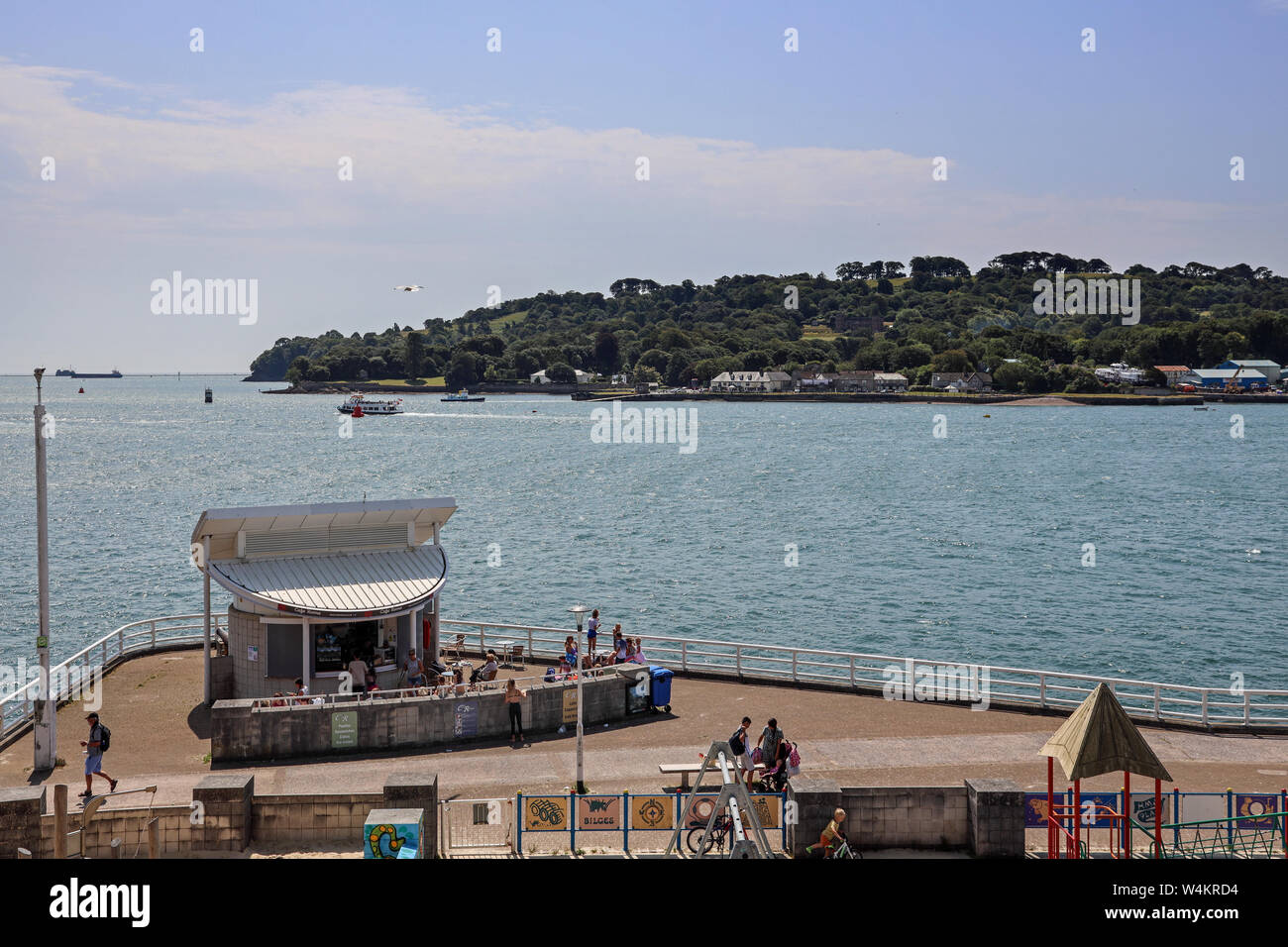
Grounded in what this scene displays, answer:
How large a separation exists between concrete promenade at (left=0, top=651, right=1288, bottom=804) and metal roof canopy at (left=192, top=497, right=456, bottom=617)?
2.87 metres

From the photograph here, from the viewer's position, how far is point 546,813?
52.0ft

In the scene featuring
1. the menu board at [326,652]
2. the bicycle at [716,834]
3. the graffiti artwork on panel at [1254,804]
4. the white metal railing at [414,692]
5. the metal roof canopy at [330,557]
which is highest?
the metal roof canopy at [330,557]

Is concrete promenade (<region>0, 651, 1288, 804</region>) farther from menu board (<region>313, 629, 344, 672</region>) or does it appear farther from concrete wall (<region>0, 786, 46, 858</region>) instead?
concrete wall (<region>0, 786, 46, 858</region>)

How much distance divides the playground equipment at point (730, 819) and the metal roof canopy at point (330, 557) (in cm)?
967

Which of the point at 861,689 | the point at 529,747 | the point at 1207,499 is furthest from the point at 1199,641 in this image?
the point at 1207,499

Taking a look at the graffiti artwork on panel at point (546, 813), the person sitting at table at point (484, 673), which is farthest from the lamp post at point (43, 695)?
the graffiti artwork on panel at point (546, 813)

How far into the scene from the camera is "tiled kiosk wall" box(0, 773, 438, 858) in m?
14.4

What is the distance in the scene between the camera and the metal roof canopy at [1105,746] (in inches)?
548

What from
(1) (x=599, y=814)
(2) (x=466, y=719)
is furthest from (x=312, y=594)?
(1) (x=599, y=814)

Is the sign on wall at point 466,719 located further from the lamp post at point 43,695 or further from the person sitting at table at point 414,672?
the lamp post at point 43,695

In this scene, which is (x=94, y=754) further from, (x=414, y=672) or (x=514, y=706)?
(x=514, y=706)

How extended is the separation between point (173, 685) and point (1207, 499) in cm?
9054

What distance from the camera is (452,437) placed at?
17538cm

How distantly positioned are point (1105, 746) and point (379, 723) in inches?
481
